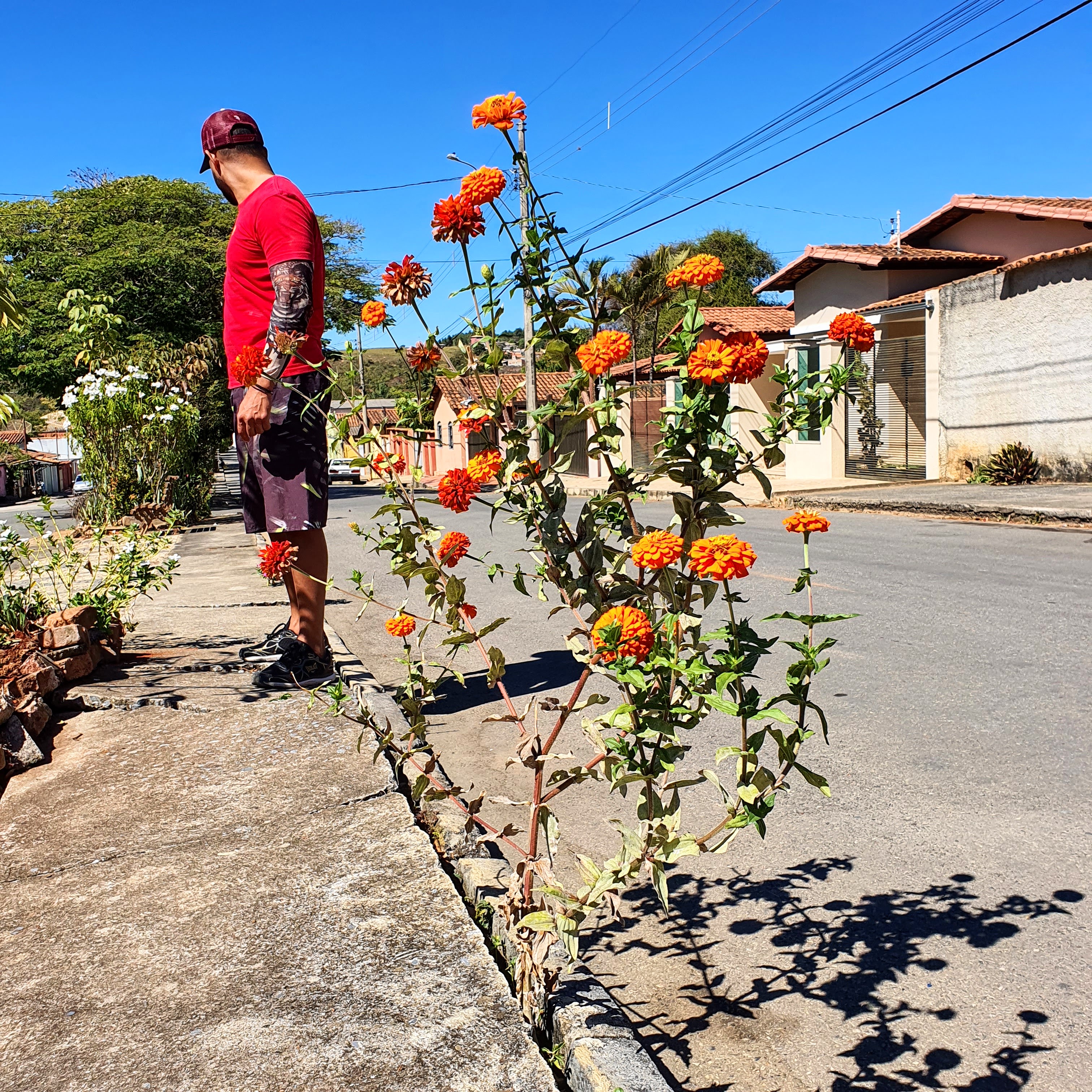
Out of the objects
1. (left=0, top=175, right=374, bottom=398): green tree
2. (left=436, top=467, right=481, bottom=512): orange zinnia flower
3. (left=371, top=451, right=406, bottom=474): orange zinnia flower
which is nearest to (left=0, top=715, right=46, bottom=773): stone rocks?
(left=371, top=451, right=406, bottom=474): orange zinnia flower

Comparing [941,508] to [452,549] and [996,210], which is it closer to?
[996,210]

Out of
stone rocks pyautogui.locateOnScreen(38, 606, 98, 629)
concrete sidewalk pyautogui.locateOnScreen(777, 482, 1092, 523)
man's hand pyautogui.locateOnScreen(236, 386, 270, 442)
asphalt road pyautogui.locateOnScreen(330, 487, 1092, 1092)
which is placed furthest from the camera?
concrete sidewalk pyautogui.locateOnScreen(777, 482, 1092, 523)

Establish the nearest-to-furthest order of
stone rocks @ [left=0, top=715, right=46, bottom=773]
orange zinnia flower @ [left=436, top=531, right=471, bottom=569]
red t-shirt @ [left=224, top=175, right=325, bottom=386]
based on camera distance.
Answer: orange zinnia flower @ [left=436, top=531, right=471, bottom=569] < stone rocks @ [left=0, top=715, right=46, bottom=773] < red t-shirt @ [left=224, top=175, right=325, bottom=386]

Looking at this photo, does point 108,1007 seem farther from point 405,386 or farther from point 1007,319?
point 1007,319

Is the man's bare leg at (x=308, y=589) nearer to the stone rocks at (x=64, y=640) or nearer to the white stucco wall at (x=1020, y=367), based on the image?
the stone rocks at (x=64, y=640)

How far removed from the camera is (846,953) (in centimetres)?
249

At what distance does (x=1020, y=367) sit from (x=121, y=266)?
19.2 meters

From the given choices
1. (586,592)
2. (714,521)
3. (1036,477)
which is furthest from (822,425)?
(1036,477)

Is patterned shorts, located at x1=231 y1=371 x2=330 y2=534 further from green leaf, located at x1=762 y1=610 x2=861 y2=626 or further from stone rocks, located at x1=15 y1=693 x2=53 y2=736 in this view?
green leaf, located at x1=762 y1=610 x2=861 y2=626

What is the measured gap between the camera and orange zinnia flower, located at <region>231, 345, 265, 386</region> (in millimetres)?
2475

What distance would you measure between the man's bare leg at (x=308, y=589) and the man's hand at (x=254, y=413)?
52 cm

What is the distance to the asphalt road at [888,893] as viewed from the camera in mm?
2148

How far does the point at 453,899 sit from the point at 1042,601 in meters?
5.65

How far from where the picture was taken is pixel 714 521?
1.99 metres
